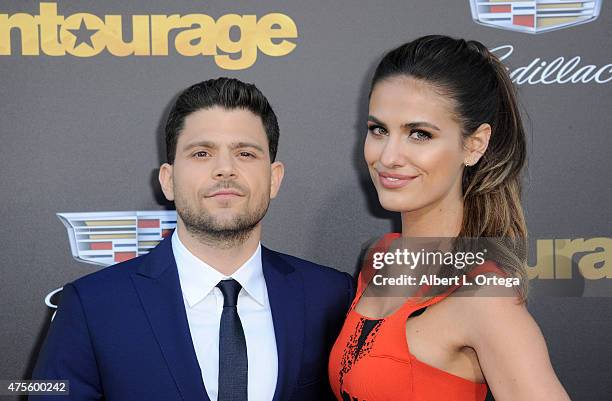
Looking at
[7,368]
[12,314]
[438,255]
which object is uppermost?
[438,255]

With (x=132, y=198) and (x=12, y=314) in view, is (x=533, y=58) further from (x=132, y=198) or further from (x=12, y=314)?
(x=12, y=314)

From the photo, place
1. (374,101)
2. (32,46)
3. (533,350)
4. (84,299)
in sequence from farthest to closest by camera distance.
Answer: (32,46) → (374,101) → (84,299) → (533,350)

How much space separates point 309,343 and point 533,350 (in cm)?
66

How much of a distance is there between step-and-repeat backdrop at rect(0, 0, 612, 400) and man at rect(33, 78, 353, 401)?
0.24 metres

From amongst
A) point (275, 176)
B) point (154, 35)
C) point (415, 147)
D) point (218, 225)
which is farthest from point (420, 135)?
point (154, 35)

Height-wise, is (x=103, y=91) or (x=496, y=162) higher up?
(x=103, y=91)

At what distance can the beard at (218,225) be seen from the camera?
1971 millimetres

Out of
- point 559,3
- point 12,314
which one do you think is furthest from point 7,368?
point 559,3

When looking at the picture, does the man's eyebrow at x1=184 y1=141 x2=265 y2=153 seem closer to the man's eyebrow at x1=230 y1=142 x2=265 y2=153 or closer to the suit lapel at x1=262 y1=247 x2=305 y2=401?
the man's eyebrow at x1=230 y1=142 x2=265 y2=153

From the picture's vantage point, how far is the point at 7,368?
2316mm

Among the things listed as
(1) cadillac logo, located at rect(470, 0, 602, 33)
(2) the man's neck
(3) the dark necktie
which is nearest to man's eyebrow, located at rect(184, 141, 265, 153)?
(2) the man's neck

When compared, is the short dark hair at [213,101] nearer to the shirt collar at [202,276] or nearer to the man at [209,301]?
the man at [209,301]

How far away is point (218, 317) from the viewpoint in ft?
6.39

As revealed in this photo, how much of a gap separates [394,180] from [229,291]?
1.77 ft
